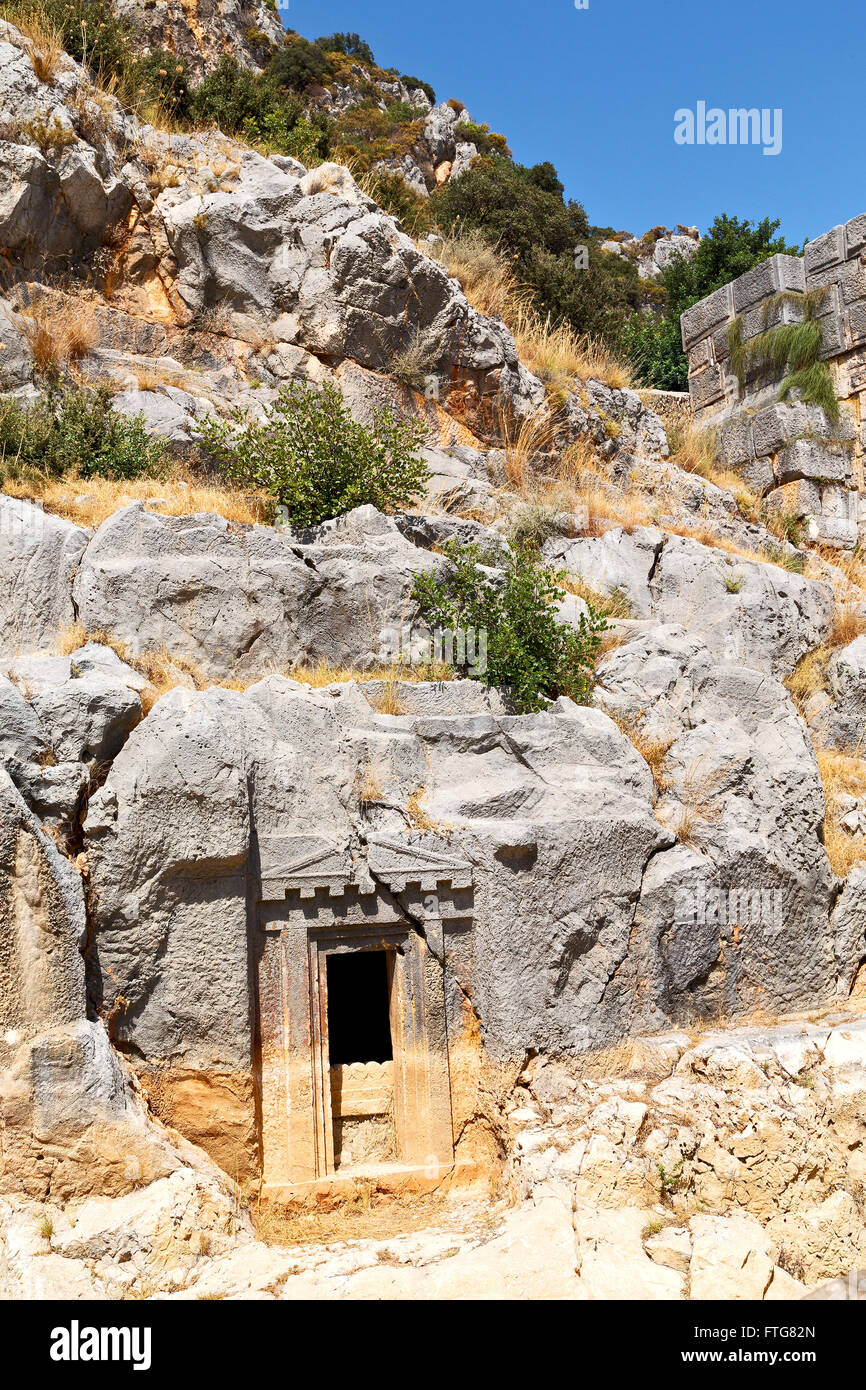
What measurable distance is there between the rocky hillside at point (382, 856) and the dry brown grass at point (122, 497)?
0.06 metres

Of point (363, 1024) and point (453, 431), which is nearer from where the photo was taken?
point (363, 1024)

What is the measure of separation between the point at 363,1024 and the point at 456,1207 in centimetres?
234

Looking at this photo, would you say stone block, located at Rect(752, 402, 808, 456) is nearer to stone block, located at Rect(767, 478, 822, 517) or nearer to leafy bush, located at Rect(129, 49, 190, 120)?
stone block, located at Rect(767, 478, 822, 517)

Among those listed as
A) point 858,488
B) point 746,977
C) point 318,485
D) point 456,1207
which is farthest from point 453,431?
point 456,1207

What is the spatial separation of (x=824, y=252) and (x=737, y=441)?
2678 millimetres

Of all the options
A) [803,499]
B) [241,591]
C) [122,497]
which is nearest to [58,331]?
[122,497]

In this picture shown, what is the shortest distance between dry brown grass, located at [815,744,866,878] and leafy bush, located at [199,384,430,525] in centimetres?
443

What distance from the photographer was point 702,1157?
5797 mm

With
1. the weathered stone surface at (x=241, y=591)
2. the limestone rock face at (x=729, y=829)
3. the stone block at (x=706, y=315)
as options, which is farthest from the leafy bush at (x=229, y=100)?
the limestone rock face at (x=729, y=829)

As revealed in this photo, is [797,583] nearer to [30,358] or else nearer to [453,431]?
[453,431]

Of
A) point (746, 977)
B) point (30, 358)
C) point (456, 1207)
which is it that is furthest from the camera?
point (30, 358)

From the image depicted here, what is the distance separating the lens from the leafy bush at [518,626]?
7.64 m

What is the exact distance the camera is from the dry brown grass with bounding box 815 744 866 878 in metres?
7.64

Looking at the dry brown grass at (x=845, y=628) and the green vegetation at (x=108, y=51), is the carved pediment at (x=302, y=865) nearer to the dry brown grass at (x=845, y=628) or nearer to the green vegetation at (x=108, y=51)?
the dry brown grass at (x=845, y=628)
